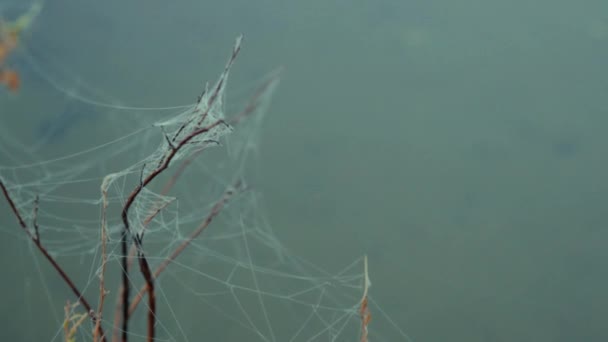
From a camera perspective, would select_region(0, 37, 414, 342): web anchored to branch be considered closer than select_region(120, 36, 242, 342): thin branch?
No

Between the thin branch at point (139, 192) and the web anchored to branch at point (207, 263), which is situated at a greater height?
the web anchored to branch at point (207, 263)

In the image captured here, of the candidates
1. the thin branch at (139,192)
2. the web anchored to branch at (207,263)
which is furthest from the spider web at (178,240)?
the thin branch at (139,192)

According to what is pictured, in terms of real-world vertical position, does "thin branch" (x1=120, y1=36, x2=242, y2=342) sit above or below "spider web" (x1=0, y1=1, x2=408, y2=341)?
below

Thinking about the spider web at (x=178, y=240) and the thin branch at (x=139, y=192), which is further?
the spider web at (x=178, y=240)

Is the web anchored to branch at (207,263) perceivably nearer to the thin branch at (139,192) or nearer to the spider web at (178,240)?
the spider web at (178,240)

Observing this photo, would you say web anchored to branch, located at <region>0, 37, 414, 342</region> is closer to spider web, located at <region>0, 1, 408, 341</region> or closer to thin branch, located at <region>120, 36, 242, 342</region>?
spider web, located at <region>0, 1, 408, 341</region>

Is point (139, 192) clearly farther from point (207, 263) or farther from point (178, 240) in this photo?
point (207, 263)

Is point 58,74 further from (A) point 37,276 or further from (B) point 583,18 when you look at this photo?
(B) point 583,18

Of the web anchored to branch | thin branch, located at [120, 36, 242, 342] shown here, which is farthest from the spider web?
thin branch, located at [120, 36, 242, 342]
